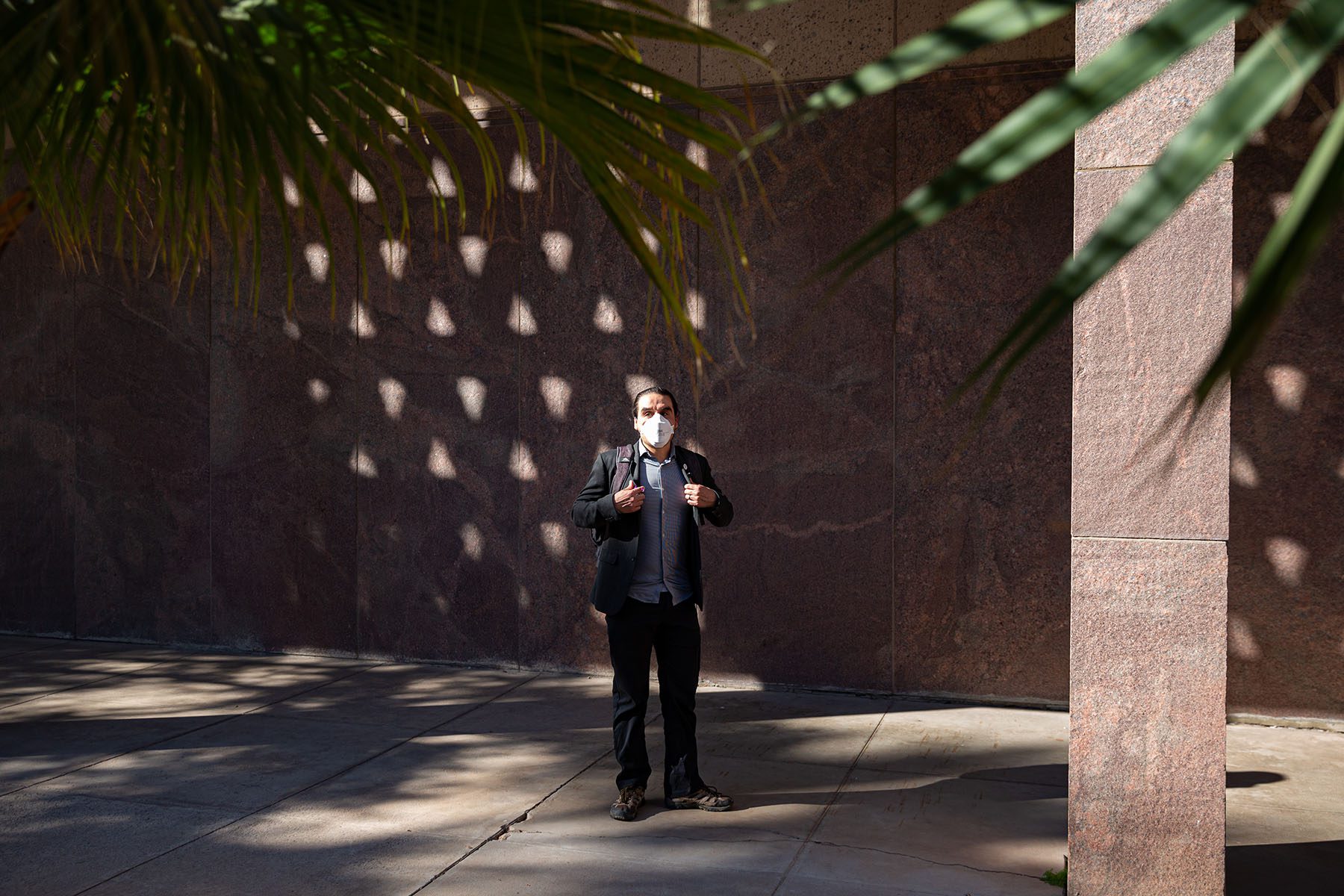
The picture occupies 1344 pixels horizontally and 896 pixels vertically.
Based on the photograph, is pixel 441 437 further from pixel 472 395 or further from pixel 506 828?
pixel 506 828

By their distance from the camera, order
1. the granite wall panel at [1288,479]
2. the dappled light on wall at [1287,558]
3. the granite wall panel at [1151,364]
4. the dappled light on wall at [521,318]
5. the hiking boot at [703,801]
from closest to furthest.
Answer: the granite wall panel at [1151,364]
the hiking boot at [703,801]
the granite wall panel at [1288,479]
the dappled light on wall at [1287,558]
the dappled light on wall at [521,318]

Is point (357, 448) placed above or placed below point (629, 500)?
above

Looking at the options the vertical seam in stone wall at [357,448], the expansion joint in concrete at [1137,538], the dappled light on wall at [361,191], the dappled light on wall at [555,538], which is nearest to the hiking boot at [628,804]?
the expansion joint in concrete at [1137,538]

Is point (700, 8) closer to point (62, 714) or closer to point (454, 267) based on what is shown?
point (454, 267)

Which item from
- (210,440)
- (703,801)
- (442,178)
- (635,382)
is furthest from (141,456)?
(703,801)

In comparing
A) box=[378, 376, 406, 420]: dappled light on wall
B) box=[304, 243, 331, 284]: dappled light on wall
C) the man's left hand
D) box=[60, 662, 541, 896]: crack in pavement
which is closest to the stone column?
the man's left hand

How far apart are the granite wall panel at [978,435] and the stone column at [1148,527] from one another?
293 cm

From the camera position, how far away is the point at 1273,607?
6797 millimetres

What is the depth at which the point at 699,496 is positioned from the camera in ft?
17.0

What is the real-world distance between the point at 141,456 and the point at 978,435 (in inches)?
240

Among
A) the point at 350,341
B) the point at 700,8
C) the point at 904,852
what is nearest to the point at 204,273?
the point at 350,341

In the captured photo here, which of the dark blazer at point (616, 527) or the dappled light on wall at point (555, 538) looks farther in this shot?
the dappled light on wall at point (555, 538)

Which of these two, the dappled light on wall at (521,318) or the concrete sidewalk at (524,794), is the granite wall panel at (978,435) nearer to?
the concrete sidewalk at (524,794)

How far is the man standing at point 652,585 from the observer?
17.0 feet
